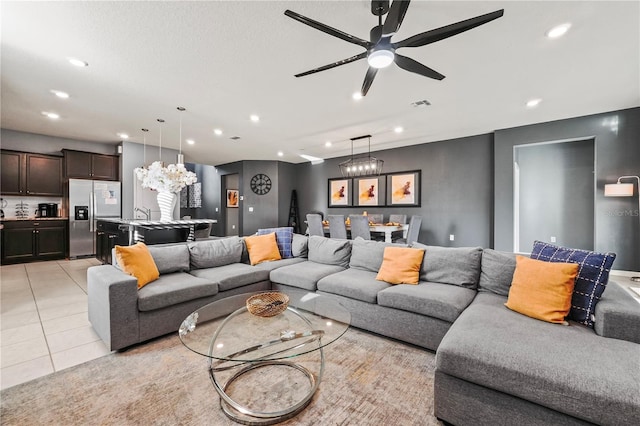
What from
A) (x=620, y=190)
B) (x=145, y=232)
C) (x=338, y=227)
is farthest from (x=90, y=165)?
(x=620, y=190)

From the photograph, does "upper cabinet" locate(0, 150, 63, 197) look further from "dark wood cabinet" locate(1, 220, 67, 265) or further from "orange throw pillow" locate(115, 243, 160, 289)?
"orange throw pillow" locate(115, 243, 160, 289)

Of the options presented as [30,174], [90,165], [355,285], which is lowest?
[355,285]

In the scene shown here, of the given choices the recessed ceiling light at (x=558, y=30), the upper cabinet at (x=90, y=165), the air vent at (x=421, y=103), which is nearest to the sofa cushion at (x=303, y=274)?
the air vent at (x=421, y=103)

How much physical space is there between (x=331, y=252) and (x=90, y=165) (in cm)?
601

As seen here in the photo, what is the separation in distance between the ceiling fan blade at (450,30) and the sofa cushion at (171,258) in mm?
2888

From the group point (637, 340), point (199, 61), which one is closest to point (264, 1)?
point (199, 61)

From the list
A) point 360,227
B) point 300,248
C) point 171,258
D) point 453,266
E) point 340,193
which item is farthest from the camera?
point 340,193

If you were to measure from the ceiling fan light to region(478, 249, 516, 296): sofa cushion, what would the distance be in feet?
6.10

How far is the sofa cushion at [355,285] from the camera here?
246cm

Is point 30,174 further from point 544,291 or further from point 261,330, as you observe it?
point 544,291

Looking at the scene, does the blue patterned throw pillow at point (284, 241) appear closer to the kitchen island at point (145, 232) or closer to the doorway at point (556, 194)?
the kitchen island at point (145, 232)

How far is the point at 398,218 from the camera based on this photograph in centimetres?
632

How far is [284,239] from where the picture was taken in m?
3.86

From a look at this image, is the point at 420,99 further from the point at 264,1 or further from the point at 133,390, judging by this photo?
the point at 133,390
